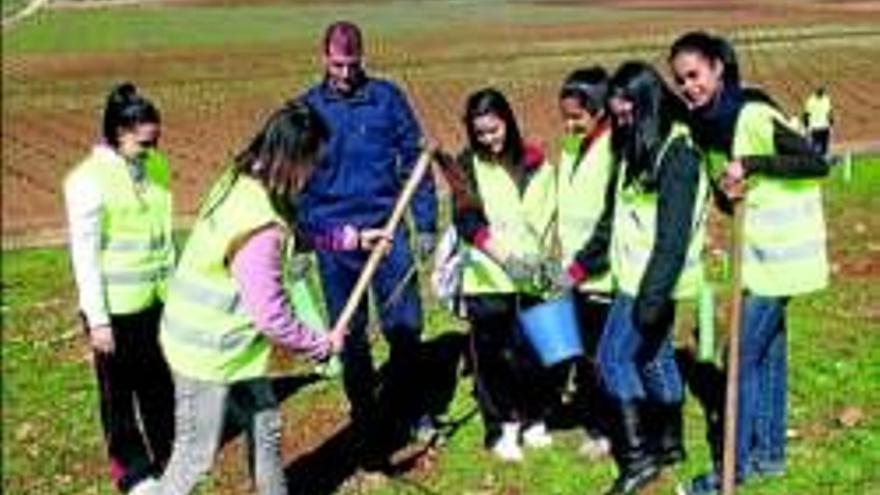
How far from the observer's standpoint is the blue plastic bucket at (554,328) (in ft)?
27.7

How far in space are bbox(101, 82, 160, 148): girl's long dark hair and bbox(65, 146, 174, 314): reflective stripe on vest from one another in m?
0.14

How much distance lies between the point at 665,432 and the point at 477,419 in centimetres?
156

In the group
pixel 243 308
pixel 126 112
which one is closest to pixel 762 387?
pixel 243 308

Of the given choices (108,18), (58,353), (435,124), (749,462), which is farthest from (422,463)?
(108,18)

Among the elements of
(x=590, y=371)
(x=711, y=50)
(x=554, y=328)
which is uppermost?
(x=711, y=50)

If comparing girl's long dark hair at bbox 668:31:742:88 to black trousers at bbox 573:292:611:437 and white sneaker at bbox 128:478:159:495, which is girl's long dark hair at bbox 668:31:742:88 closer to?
black trousers at bbox 573:292:611:437

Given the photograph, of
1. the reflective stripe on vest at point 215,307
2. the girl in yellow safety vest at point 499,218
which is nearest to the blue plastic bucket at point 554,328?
the girl in yellow safety vest at point 499,218

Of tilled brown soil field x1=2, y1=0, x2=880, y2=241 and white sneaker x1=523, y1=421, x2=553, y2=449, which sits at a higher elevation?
tilled brown soil field x1=2, y1=0, x2=880, y2=241

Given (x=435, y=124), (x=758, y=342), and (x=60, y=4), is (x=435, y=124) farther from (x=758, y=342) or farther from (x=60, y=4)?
(x=60, y=4)

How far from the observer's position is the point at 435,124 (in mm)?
28141

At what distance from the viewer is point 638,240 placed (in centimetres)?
812

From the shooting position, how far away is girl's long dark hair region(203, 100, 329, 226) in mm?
6918

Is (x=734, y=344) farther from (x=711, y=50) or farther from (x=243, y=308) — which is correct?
(x=243, y=308)

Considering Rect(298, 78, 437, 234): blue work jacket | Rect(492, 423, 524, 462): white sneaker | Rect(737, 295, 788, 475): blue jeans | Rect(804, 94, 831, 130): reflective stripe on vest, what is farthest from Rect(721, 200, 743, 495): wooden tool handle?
Rect(804, 94, 831, 130): reflective stripe on vest
